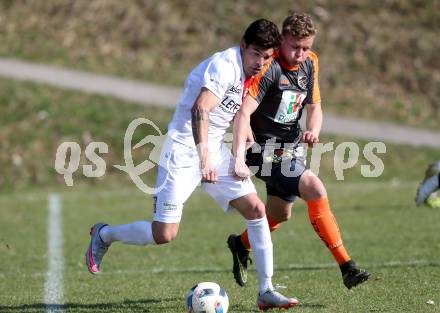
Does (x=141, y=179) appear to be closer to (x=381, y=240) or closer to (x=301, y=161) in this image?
(x=381, y=240)

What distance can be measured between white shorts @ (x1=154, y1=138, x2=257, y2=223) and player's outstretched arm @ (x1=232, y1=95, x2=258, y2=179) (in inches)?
3.1

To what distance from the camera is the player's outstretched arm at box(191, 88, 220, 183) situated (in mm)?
6512

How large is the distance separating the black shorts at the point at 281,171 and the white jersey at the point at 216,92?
21.4 inches

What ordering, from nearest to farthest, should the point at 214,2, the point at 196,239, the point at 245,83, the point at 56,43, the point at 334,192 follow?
1. the point at 245,83
2. the point at 196,239
3. the point at 334,192
4. the point at 56,43
5. the point at 214,2

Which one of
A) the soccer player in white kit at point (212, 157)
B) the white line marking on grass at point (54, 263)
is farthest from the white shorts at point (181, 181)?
the white line marking on grass at point (54, 263)

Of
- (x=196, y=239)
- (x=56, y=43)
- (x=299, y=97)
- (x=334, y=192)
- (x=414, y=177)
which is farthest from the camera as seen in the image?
(x=56, y=43)

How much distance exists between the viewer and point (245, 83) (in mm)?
6883

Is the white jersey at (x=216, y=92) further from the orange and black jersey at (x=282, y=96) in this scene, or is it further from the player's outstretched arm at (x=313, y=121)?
the player's outstretched arm at (x=313, y=121)

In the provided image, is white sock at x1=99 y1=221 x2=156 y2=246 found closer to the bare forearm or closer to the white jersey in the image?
the white jersey

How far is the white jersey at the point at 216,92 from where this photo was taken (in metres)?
6.58

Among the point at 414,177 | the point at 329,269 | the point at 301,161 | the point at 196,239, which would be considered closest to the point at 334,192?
the point at 414,177

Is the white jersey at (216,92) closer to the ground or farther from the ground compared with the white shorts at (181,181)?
farther from the ground

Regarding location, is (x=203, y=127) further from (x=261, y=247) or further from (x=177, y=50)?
(x=177, y=50)

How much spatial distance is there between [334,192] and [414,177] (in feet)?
10.1
